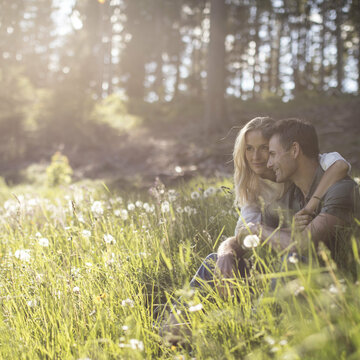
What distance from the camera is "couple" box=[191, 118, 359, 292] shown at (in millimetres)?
2342

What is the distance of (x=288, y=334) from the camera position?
160 cm

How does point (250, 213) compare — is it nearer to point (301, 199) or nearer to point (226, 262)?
point (301, 199)

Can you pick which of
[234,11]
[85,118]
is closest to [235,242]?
[85,118]

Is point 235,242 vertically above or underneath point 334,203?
underneath

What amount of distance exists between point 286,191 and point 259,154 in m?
0.38

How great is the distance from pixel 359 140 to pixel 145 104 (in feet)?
52.1

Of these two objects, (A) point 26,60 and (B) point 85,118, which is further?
(A) point 26,60

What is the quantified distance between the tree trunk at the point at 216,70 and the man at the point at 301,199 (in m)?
10.8

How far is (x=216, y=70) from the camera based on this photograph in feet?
44.0

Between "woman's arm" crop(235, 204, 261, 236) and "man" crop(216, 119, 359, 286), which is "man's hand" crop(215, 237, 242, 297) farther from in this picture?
"woman's arm" crop(235, 204, 261, 236)

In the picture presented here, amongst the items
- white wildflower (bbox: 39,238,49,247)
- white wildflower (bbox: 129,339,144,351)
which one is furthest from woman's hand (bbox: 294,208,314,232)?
white wildflower (bbox: 39,238,49,247)

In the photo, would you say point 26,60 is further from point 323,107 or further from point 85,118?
point 323,107

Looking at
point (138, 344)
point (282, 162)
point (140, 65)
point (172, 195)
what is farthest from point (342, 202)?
point (140, 65)

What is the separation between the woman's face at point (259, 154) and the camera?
10.2ft
